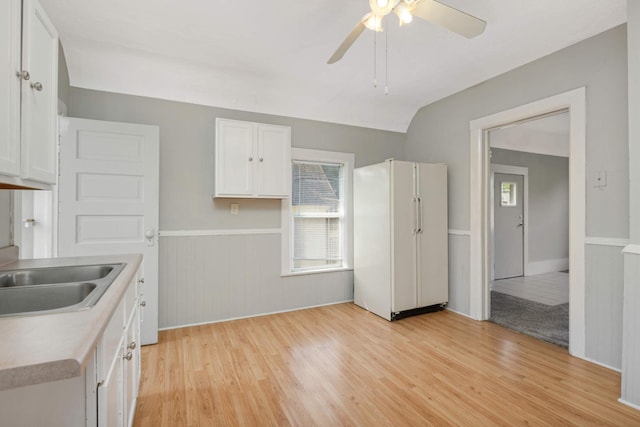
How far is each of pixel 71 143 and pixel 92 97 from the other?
0.58m

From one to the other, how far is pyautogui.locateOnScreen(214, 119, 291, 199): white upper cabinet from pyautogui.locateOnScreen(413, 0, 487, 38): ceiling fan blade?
1.92 meters

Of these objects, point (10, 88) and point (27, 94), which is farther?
point (27, 94)

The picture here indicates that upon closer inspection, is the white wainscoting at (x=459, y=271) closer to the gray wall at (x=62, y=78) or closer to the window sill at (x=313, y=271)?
the window sill at (x=313, y=271)

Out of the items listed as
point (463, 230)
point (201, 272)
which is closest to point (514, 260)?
point (463, 230)

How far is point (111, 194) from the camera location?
260cm

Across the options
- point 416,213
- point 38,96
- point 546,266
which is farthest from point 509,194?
point 38,96

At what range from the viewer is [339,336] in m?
2.87

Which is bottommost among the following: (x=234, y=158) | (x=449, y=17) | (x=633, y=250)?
(x=633, y=250)

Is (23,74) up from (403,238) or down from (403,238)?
up

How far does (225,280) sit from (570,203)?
10.7 ft

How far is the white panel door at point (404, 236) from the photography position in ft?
10.6

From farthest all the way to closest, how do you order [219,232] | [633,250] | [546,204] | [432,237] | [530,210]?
[546,204]
[530,210]
[432,237]
[219,232]
[633,250]

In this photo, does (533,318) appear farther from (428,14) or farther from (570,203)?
(428,14)

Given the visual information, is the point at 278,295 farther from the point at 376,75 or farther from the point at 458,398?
the point at 376,75
